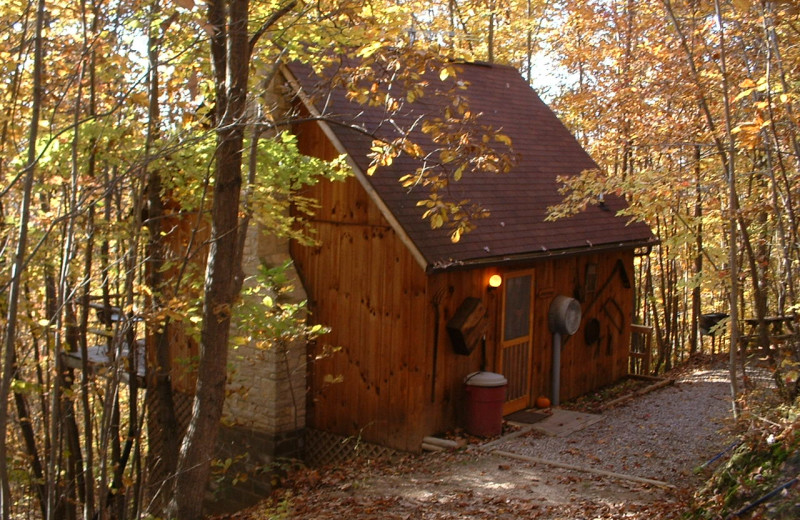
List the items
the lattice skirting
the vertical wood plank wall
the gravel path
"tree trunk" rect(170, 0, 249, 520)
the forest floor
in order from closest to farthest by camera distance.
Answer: "tree trunk" rect(170, 0, 249, 520)
the forest floor
the gravel path
the vertical wood plank wall
the lattice skirting

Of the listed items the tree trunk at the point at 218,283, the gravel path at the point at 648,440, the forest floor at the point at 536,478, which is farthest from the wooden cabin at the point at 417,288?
the tree trunk at the point at 218,283

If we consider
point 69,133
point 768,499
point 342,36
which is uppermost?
point 342,36

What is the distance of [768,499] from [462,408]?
4938mm

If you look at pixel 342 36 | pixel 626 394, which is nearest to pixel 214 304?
pixel 342 36

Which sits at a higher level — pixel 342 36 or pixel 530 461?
pixel 342 36

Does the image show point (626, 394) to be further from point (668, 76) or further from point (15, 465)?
point (15, 465)

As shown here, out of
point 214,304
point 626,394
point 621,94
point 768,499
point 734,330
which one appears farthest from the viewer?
point 621,94

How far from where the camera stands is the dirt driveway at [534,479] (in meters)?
7.53

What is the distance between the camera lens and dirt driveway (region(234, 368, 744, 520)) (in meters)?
7.53

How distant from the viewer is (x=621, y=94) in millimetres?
13758

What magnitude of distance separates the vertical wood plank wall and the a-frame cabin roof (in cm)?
35

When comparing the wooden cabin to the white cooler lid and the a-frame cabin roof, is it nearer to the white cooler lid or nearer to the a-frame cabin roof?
the a-frame cabin roof

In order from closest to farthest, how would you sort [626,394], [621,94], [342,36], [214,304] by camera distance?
[214,304] < [342,36] < [626,394] < [621,94]

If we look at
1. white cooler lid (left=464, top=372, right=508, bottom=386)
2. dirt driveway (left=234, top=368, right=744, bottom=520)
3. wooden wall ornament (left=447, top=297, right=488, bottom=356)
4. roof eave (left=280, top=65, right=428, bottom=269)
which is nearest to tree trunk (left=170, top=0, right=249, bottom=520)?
dirt driveway (left=234, top=368, right=744, bottom=520)
